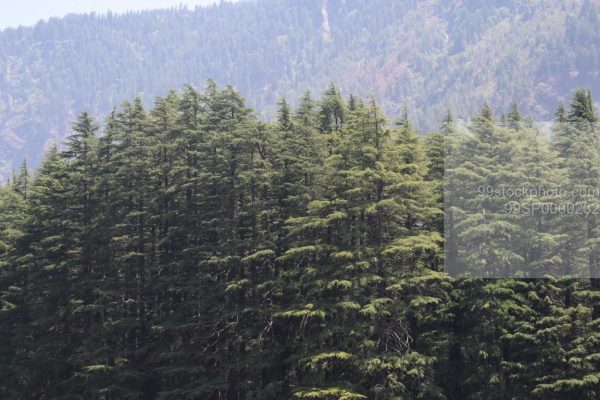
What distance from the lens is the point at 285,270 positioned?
33.9 metres

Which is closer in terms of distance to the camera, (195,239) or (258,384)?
(258,384)

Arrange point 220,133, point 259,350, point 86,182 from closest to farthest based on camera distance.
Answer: point 259,350, point 220,133, point 86,182

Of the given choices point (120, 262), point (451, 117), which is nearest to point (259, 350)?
point (120, 262)

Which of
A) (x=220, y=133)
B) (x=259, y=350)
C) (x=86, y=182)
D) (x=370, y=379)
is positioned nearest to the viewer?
(x=370, y=379)

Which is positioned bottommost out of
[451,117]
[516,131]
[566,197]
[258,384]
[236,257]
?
[258,384]

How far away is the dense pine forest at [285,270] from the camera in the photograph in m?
29.0

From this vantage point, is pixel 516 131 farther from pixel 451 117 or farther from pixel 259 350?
pixel 259 350

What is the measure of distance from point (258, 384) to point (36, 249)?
1537 cm

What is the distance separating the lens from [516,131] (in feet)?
107

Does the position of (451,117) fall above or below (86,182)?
above

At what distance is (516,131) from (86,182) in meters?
21.9

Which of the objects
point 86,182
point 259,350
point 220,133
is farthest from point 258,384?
point 86,182

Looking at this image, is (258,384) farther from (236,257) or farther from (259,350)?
(236,257)

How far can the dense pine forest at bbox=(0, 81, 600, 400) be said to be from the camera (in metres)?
29.0
